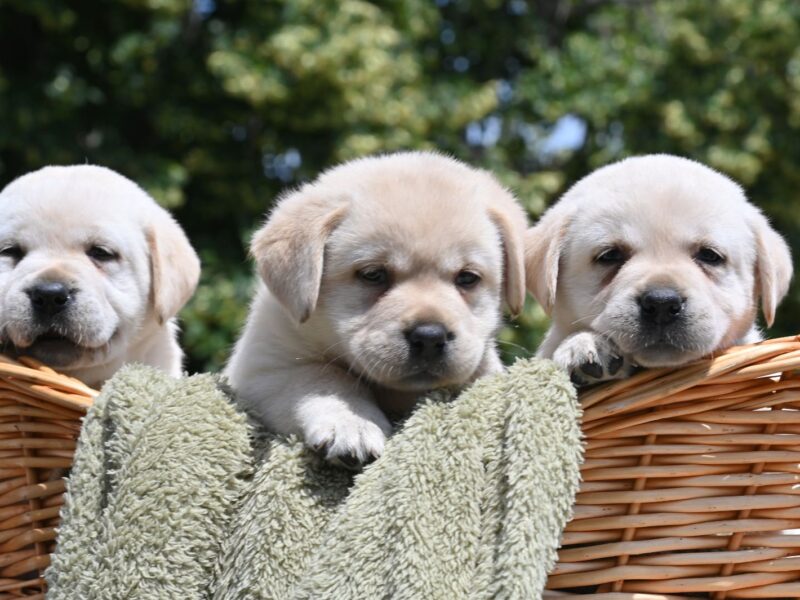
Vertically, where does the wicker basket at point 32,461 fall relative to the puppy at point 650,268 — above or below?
below

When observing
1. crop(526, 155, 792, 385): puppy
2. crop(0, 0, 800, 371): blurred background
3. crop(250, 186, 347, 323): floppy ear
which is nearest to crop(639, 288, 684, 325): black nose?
crop(526, 155, 792, 385): puppy

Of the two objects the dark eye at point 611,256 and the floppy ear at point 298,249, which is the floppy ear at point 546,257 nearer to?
the dark eye at point 611,256

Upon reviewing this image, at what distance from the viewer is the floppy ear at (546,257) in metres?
3.88

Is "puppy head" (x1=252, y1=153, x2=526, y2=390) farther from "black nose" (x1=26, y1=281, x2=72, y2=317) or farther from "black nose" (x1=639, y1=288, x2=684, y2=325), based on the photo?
"black nose" (x1=26, y1=281, x2=72, y2=317)

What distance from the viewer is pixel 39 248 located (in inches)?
159

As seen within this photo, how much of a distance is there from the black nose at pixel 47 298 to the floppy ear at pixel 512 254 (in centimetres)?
160

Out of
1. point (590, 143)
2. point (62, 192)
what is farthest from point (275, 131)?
point (62, 192)

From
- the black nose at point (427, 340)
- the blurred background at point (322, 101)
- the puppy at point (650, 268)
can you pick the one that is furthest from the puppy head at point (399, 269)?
the blurred background at point (322, 101)

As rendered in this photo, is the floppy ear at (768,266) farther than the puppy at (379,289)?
Yes

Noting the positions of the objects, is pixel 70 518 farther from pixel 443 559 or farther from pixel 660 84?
Answer: pixel 660 84

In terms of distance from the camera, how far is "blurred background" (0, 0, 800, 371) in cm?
979

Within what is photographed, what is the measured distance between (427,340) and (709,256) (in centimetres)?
104

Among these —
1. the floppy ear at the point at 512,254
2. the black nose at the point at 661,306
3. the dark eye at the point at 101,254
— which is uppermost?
the floppy ear at the point at 512,254

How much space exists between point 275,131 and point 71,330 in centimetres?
715
